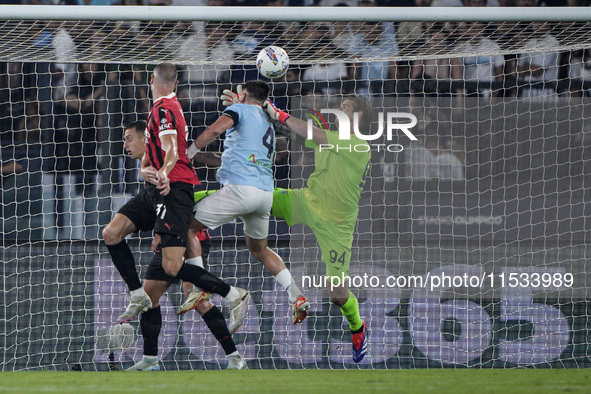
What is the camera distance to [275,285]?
664 centimetres

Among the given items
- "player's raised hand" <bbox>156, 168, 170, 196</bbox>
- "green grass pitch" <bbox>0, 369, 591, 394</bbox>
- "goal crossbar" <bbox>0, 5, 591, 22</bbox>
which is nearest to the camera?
"green grass pitch" <bbox>0, 369, 591, 394</bbox>

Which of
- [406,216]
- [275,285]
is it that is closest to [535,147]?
[406,216]

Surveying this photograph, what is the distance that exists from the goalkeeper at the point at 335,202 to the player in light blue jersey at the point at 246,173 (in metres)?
0.28

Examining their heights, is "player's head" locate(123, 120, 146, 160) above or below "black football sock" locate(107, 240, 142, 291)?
above

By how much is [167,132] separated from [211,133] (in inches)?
10.8

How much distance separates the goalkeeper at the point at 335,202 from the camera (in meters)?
5.94

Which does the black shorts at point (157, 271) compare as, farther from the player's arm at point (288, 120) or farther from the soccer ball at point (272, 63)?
the soccer ball at point (272, 63)

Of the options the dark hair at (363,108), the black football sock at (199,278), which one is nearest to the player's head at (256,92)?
the dark hair at (363,108)

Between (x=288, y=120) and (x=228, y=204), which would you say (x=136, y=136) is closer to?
(x=228, y=204)

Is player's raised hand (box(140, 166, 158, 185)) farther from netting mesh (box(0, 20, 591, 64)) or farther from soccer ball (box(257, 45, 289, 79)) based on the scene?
netting mesh (box(0, 20, 591, 64))

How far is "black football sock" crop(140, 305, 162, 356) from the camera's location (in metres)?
5.74

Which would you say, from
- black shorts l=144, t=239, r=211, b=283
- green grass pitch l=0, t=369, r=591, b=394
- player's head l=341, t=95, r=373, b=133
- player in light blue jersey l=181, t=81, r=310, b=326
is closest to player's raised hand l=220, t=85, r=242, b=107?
player in light blue jersey l=181, t=81, r=310, b=326

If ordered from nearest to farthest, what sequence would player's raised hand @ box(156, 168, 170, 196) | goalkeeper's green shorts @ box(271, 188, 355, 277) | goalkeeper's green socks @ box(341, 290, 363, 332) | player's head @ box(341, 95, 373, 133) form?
player's raised hand @ box(156, 168, 170, 196), goalkeeper's green socks @ box(341, 290, 363, 332), goalkeeper's green shorts @ box(271, 188, 355, 277), player's head @ box(341, 95, 373, 133)

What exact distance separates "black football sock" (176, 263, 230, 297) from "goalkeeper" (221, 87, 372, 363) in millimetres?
855
